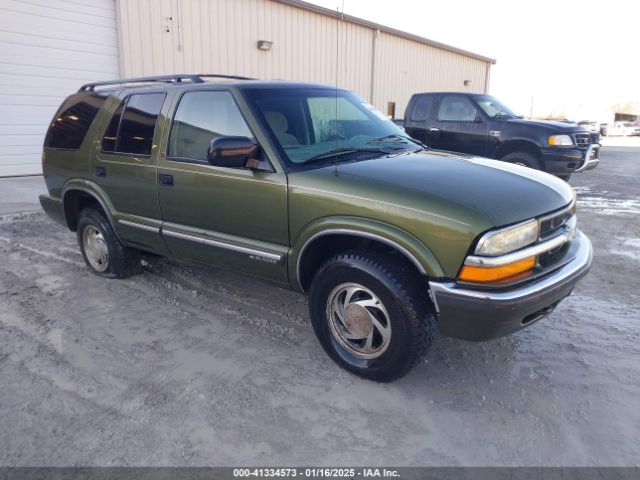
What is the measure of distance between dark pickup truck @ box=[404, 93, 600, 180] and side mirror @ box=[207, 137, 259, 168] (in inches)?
230

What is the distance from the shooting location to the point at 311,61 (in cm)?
1505

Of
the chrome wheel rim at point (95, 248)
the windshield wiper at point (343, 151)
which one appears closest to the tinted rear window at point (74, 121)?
the chrome wheel rim at point (95, 248)

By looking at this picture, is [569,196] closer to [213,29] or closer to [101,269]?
[101,269]

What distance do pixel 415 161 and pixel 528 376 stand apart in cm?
154

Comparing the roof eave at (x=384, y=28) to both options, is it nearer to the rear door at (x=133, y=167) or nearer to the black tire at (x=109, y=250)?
the rear door at (x=133, y=167)

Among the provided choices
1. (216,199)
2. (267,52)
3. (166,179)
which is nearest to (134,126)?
(166,179)

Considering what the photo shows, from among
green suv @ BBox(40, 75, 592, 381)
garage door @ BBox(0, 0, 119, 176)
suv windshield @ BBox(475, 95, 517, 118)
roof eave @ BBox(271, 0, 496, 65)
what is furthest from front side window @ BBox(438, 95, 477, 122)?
garage door @ BBox(0, 0, 119, 176)

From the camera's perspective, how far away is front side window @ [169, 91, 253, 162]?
11.5ft

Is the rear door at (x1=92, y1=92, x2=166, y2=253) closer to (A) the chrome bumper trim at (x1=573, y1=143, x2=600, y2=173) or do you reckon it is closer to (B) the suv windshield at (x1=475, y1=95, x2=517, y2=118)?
(B) the suv windshield at (x1=475, y1=95, x2=517, y2=118)

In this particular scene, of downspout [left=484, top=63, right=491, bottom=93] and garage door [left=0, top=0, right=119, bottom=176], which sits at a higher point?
downspout [left=484, top=63, right=491, bottom=93]

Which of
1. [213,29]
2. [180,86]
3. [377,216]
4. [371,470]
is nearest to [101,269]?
[180,86]

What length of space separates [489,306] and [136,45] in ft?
35.7

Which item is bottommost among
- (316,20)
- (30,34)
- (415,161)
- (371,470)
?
(371,470)

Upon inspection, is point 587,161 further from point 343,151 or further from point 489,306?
point 489,306
